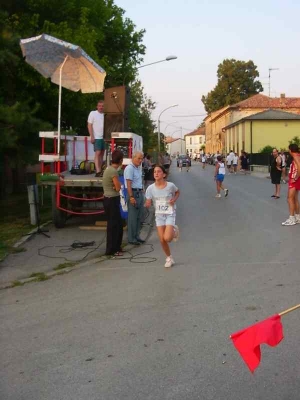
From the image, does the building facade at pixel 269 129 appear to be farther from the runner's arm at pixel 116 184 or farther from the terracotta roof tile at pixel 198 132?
the terracotta roof tile at pixel 198 132

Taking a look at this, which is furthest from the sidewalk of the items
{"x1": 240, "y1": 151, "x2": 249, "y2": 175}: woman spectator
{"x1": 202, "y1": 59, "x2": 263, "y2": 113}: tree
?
{"x1": 202, "y1": 59, "x2": 263, "y2": 113}: tree

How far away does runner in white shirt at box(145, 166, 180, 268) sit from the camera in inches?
319

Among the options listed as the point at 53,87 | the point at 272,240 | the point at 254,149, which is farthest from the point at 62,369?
the point at 254,149

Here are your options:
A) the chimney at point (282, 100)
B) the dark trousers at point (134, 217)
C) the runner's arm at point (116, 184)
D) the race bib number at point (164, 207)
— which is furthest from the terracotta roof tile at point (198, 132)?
the race bib number at point (164, 207)

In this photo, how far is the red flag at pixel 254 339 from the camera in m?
3.43

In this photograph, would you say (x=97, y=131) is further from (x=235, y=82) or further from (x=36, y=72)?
(x=235, y=82)

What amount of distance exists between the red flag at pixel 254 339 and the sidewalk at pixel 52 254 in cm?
481

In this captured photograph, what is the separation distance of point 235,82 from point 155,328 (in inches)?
3503

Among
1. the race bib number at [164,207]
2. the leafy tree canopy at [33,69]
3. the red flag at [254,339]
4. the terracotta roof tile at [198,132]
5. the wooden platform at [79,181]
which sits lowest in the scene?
the red flag at [254,339]

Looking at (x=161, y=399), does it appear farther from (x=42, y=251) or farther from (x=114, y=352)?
(x=42, y=251)

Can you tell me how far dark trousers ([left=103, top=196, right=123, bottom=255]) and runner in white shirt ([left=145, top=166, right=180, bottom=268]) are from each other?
41.8 inches

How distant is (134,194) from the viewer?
1041 cm

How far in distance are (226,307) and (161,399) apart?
232 centimetres

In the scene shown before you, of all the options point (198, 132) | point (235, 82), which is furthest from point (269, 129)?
point (198, 132)
